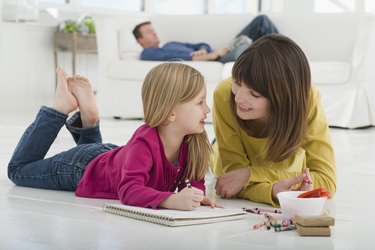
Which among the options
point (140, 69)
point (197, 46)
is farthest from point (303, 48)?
point (140, 69)

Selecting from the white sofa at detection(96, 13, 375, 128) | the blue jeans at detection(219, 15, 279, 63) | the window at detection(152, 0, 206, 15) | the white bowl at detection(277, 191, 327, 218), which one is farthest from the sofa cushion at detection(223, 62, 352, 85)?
the window at detection(152, 0, 206, 15)

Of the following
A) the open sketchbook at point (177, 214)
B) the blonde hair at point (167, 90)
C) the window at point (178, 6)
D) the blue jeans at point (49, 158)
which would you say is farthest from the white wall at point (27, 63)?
the open sketchbook at point (177, 214)

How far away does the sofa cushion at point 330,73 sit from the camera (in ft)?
17.0

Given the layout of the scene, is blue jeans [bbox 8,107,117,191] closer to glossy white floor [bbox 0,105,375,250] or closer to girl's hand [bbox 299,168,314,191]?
glossy white floor [bbox 0,105,375,250]

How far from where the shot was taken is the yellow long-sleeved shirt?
2.22 m

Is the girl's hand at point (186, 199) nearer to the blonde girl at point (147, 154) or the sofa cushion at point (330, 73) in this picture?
the blonde girl at point (147, 154)

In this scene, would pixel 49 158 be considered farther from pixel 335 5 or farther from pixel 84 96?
pixel 335 5

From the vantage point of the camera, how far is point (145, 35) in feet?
19.6

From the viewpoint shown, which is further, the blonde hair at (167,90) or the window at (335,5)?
the window at (335,5)

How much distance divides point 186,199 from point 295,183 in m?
0.33

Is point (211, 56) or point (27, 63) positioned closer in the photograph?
point (211, 56)

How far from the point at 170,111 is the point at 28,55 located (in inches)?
232

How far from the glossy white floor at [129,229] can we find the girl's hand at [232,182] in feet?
0.10

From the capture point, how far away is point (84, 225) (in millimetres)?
1810
